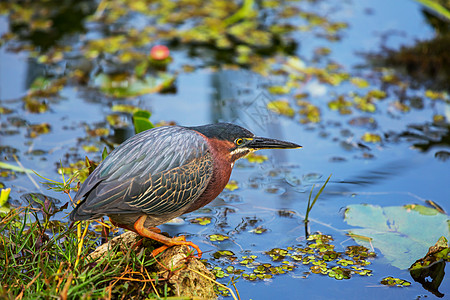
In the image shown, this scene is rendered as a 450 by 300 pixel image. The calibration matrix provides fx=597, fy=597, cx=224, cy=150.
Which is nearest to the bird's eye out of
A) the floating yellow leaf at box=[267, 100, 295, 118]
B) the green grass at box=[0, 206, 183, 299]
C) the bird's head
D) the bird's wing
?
the bird's head

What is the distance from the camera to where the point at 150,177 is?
346 centimetres

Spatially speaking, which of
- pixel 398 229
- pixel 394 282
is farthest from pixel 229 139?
pixel 398 229

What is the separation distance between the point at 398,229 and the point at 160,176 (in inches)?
74.5

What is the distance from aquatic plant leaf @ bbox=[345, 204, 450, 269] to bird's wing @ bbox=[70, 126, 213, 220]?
143cm

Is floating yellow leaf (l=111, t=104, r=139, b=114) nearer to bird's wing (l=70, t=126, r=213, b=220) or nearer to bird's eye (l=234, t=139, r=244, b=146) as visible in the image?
bird's wing (l=70, t=126, r=213, b=220)

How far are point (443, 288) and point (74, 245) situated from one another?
2.32m

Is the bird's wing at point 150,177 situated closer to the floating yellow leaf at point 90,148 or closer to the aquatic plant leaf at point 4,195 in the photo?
the aquatic plant leaf at point 4,195

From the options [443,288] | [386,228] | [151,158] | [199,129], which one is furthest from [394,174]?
[151,158]

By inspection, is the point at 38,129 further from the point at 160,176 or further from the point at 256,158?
the point at 160,176

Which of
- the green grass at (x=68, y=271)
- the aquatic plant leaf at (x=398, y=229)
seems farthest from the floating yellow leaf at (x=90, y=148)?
the aquatic plant leaf at (x=398, y=229)

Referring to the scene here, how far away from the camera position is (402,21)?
7.63 meters

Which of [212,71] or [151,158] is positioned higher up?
[151,158]

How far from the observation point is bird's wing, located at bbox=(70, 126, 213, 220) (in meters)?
3.37

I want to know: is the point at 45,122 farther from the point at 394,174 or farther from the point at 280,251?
the point at 394,174
